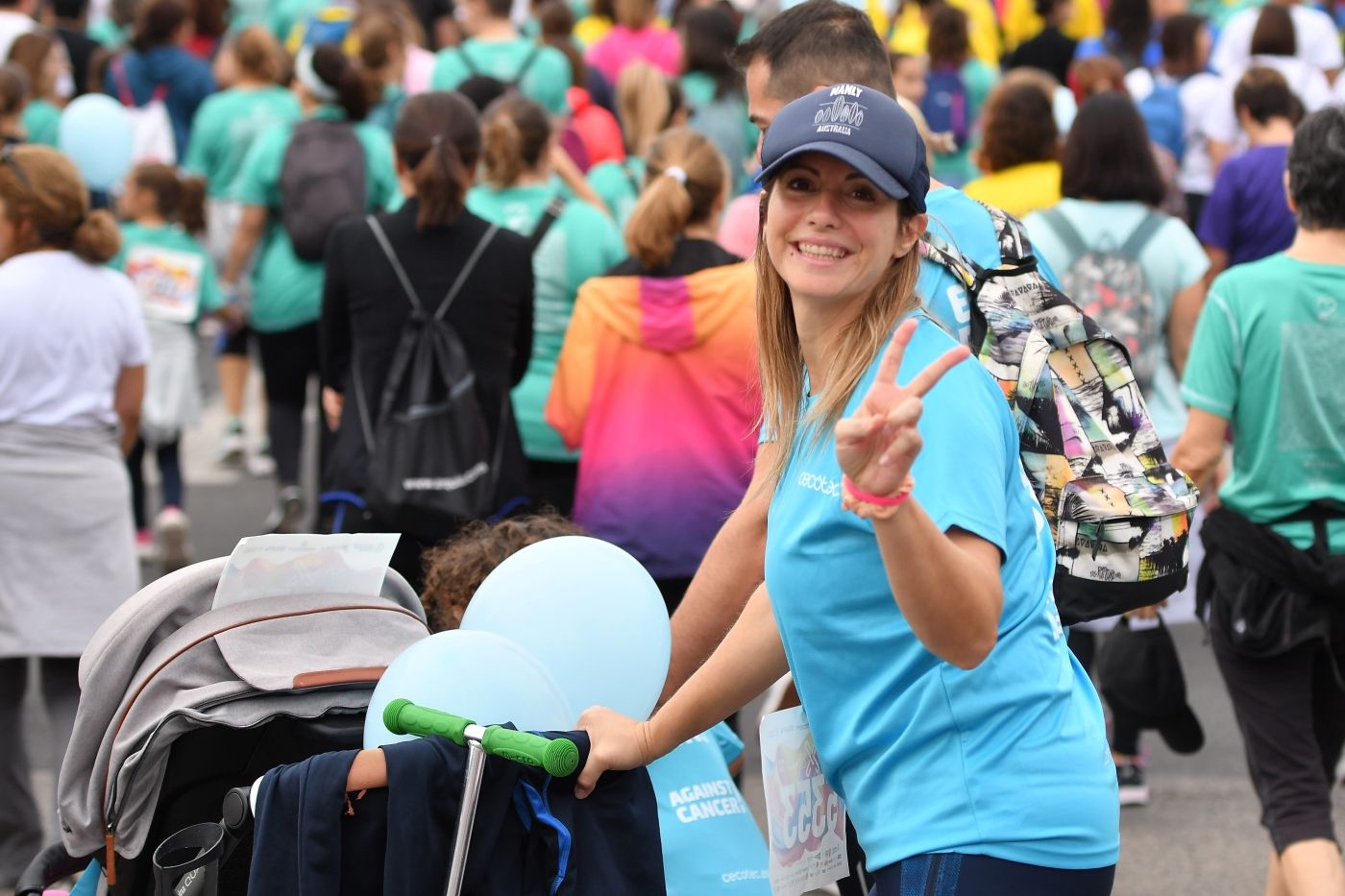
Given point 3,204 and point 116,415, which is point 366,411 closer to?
point 116,415

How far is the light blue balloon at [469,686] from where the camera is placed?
281 cm

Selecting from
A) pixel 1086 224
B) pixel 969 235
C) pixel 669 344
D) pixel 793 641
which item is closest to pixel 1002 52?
pixel 1086 224

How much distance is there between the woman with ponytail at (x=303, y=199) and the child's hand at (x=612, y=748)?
16.4 feet

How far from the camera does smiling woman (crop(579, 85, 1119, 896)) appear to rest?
2.32 meters

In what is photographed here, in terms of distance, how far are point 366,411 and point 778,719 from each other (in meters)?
2.83

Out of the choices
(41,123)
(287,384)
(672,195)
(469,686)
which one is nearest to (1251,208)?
(672,195)

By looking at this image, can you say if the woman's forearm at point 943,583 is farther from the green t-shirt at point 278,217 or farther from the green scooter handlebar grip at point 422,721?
the green t-shirt at point 278,217

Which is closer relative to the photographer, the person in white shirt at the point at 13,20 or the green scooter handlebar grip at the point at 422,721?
the green scooter handlebar grip at the point at 422,721

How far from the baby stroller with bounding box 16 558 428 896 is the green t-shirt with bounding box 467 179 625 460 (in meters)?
2.84

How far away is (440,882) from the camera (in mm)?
2617

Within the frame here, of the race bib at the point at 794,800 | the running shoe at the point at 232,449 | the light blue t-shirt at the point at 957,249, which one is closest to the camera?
the race bib at the point at 794,800

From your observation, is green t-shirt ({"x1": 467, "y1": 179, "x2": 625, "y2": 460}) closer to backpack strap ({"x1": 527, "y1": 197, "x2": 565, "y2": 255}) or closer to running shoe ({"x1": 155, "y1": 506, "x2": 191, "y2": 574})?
backpack strap ({"x1": 527, "y1": 197, "x2": 565, "y2": 255})

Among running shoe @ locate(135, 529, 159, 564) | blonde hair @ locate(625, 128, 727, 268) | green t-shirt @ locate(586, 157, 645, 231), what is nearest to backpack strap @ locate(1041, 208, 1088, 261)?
blonde hair @ locate(625, 128, 727, 268)

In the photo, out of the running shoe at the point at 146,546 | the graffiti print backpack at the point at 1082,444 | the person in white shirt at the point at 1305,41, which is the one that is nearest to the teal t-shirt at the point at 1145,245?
the graffiti print backpack at the point at 1082,444
